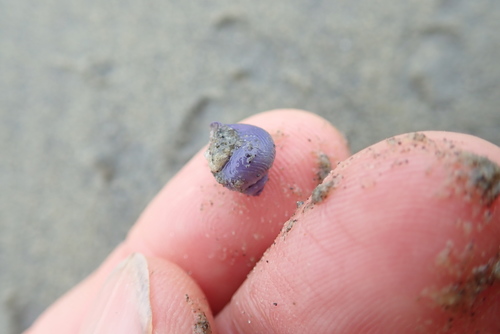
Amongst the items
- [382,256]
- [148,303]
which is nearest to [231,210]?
[148,303]

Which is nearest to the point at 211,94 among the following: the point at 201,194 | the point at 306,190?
the point at 201,194

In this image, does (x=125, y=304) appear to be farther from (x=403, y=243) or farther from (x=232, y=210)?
(x=403, y=243)

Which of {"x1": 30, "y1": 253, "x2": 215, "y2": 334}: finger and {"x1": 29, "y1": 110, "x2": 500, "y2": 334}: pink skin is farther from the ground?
{"x1": 29, "y1": 110, "x2": 500, "y2": 334}: pink skin

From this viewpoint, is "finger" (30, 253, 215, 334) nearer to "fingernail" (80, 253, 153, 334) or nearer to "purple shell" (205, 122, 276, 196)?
"fingernail" (80, 253, 153, 334)

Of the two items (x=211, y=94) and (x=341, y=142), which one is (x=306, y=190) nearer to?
(x=341, y=142)

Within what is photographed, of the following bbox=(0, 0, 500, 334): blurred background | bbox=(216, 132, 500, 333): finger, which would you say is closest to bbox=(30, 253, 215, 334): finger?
bbox=(216, 132, 500, 333): finger

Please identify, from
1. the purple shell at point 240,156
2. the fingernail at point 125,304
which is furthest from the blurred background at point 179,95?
the purple shell at point 240,156

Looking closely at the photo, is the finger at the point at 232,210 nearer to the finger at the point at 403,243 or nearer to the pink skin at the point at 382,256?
the pink skin at the point at 382,256
